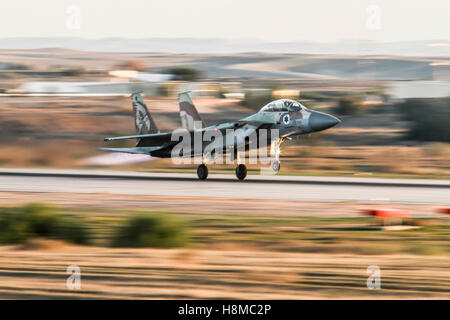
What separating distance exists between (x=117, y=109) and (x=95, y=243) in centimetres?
4446

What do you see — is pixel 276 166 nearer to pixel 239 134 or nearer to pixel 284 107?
pixel 239 134

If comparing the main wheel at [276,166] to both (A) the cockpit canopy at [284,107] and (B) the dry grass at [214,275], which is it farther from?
(B) the dry grass at [214,275]

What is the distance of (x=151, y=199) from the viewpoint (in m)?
22.9

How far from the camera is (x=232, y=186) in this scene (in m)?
27.2

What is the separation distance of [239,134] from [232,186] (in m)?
2.60

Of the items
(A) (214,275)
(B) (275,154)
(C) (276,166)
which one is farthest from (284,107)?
(A) (214,275)

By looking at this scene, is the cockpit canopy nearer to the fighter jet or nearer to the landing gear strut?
the fighter jet

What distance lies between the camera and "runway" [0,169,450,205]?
24453 millimetres

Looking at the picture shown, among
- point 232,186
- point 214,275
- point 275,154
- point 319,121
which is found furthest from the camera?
point 275,154

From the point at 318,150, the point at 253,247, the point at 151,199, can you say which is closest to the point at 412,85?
the point at 318,150

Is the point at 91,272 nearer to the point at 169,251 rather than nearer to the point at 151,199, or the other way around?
the point at 169,251

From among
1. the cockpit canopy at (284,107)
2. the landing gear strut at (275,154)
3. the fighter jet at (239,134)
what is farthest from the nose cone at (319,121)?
the landing gear strut at (275,154)

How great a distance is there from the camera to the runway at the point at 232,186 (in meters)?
24.5

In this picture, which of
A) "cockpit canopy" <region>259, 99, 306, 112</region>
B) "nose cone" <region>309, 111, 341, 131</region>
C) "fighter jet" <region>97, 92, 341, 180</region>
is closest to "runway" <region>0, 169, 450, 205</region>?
"fighter jet" <region>97, 92, 341, 180</region>
